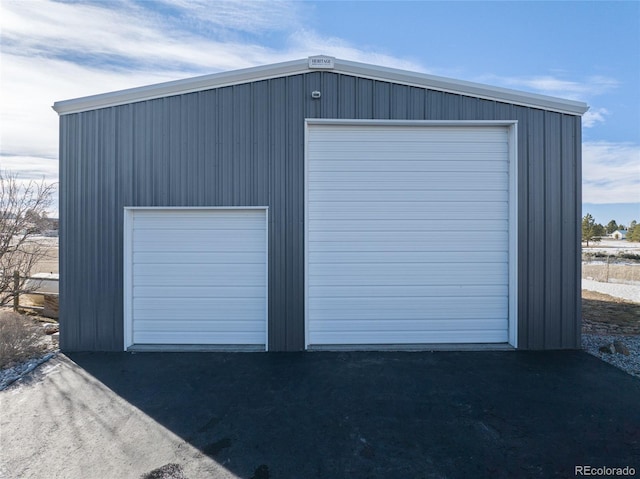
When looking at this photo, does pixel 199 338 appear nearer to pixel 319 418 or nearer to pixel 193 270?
pixel 193 270

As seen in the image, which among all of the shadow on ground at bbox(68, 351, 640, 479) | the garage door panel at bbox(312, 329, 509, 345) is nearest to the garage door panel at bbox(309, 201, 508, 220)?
the garage door panel at bbox(312, 329, 509, 345)

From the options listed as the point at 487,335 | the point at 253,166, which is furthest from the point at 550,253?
the point at 253,166

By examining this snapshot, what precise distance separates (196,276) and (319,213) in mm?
2238

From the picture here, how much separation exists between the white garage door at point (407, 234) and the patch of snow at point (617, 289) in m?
6.90

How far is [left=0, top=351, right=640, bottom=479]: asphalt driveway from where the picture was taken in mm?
2680

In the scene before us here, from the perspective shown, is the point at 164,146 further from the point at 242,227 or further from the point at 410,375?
the point at 410,375

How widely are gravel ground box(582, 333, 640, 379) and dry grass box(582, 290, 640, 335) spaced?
442 mm

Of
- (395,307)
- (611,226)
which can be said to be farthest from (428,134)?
(611,226)

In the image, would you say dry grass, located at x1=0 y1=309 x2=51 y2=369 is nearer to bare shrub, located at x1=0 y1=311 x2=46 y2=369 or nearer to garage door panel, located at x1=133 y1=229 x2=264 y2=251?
bare shrub, located at x1=0 y1=311 x2=46 y2=369

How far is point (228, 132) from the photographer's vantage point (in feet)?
16.8

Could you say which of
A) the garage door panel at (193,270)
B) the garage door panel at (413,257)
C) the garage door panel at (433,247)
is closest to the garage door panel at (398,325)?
the garage door panel at (413,257)

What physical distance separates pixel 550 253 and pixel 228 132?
546cm

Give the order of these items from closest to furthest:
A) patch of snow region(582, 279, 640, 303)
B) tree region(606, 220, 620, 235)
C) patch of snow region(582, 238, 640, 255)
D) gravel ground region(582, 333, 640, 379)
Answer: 1. gravel ground region(582, 333, 640, 379)
2. patch of snow region(582, 279, 640, 303)
3. patch of snow region(582, 238, 640, 255)
4. tree region(606, 220, 620, 235)

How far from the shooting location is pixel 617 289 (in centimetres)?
1053
